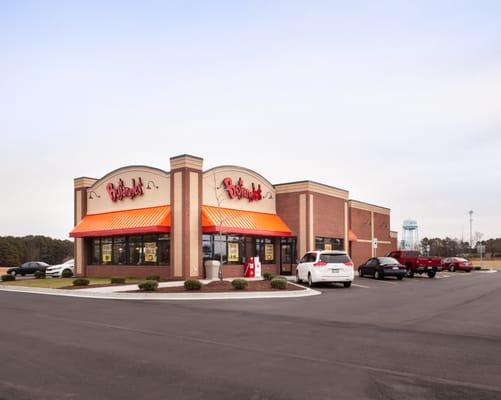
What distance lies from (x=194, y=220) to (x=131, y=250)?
535 cm

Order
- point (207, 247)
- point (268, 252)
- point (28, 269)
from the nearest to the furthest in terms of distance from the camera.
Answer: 1. point (207, 247)
2. point (268, 252)
3. point (28, 269)

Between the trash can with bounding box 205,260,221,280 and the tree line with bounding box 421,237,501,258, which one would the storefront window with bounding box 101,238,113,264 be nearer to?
the trash can with bounding box 205,260,221,280

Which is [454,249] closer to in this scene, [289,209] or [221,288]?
[289,209]

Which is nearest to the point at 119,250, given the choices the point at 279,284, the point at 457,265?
the point at 279,284

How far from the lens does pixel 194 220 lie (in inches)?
1180

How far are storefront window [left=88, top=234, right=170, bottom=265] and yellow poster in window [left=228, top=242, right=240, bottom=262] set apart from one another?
3.96m

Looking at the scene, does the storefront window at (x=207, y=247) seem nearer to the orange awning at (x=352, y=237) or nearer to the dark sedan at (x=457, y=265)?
the orange awning at (x=352, y=237)

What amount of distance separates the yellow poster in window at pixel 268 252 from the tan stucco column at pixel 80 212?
11939mm

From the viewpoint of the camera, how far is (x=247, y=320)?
1351 cm

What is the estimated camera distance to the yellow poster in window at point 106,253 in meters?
34.3

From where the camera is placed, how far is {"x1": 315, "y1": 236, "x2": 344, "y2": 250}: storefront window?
38053 millimetres

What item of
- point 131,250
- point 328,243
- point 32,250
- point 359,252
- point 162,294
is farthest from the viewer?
point 32,250

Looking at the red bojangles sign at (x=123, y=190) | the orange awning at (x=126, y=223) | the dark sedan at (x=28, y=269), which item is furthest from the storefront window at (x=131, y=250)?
the dark sedan at (x=28, y=269)

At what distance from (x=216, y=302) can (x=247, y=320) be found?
17.0 feet
